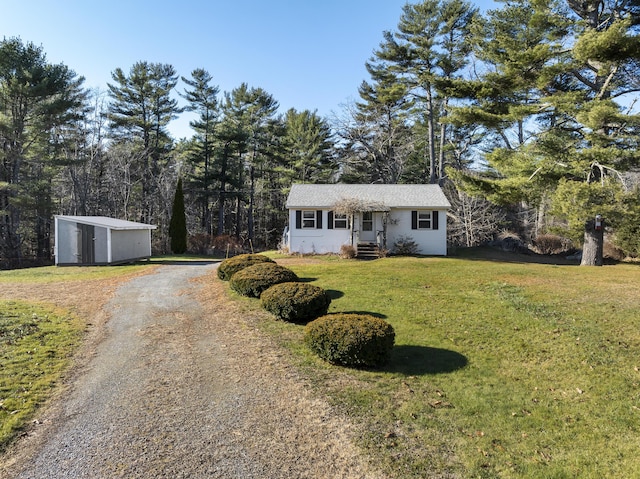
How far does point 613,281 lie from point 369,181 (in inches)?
947

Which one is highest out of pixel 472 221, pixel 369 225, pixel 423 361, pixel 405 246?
pixel 472 221

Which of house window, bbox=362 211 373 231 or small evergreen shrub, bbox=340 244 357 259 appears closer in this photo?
small evergreen shrub, bbox=340 244 357 259

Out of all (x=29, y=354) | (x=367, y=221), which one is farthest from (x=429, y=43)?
(x=29, y=354)

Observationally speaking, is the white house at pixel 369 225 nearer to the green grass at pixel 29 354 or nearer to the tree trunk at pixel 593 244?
the tree trunk at pixel 593 244

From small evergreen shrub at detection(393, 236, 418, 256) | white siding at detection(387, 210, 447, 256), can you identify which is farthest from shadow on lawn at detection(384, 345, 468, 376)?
white siding at detection(387, 210, 447, 256)

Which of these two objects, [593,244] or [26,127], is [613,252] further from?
[26,127]

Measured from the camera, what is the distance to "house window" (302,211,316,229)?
72.0ft

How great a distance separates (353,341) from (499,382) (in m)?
2.38

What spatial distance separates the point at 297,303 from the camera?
8.44 m

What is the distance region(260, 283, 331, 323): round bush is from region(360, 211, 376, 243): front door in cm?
1332

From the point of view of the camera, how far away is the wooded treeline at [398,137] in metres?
16.4

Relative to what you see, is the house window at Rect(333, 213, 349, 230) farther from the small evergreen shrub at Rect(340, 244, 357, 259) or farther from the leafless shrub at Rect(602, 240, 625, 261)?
the leafless shrub at Rect(602, 240, 625, 261)

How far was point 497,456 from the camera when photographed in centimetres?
414

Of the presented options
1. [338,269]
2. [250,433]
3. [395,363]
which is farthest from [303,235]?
[250,433]
